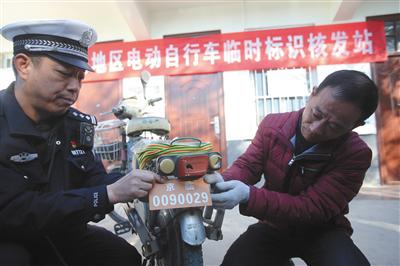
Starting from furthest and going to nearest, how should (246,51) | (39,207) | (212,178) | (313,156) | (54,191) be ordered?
(246,51)
(313,156)
(54,191)
(212,178)
(39,207)

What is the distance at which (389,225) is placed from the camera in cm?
277

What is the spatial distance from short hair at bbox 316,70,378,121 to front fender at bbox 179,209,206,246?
657 mm

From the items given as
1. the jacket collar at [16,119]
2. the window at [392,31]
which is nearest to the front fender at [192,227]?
the jacket collar at [16,119]

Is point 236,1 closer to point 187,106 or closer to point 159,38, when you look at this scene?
point 159,38

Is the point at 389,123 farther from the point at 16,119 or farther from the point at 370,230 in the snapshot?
the point at 16,119

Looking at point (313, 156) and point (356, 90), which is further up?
point (356, 90)

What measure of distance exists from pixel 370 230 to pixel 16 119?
2678mm

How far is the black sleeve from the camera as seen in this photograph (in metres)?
0.93

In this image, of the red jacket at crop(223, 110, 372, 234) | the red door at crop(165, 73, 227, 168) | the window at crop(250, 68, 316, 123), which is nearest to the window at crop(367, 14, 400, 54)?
the window at crop(250, 68, 316, 123)

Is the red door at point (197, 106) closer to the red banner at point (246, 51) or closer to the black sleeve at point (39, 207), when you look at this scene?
the red banner at point (246, 51)

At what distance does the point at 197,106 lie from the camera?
17.3ft

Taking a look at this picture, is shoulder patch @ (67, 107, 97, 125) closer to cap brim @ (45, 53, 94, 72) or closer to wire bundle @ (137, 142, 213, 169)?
cap brim @ (45, 53, 94, 72)

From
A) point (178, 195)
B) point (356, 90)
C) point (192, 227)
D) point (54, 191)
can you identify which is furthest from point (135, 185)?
point (356, 90)

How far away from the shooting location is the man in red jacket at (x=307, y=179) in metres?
1.17
